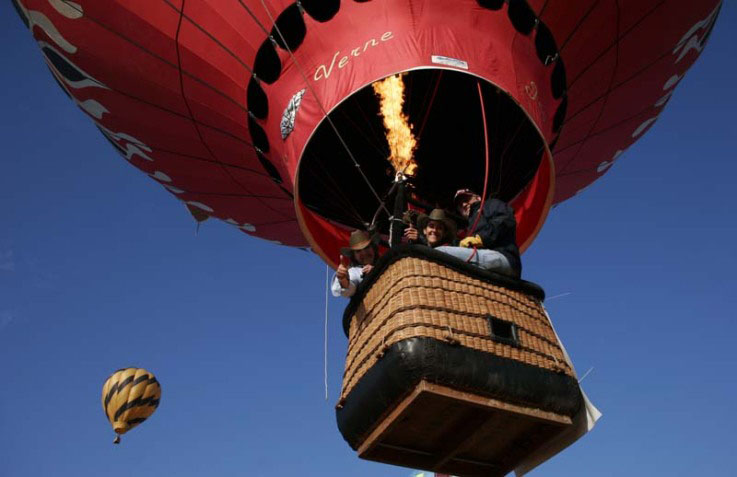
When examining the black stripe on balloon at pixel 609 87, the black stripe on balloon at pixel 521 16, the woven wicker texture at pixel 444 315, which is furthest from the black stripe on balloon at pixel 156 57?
the black stripe on balloon at pixel 609 87

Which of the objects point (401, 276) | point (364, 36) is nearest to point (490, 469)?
point (401, 276)

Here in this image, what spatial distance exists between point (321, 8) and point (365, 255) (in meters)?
2.21

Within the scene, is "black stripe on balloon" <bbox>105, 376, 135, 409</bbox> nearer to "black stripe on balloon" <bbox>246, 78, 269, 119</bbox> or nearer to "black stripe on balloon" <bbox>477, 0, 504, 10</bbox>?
"black stripe on balloon" <bbox>246, 78, 269, 119</bbox>

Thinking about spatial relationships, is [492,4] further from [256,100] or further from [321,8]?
[256,100]

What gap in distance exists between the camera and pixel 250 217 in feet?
25.2

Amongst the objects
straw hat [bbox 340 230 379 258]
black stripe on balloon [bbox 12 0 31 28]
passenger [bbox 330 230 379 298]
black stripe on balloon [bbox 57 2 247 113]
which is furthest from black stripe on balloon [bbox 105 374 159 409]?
straw hat [bbox 340 230 379 258]

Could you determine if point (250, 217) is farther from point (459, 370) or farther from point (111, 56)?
point (459, 370)

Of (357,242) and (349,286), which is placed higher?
(357,242)

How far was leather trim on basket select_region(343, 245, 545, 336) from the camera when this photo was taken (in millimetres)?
3619

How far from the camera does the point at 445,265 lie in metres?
3.63

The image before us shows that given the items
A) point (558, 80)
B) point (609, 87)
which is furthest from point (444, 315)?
point (609, 87)

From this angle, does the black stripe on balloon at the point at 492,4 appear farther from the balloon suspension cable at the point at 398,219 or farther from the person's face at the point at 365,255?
the person's face at the point at 365,255

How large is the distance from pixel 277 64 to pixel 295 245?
282 centimetres

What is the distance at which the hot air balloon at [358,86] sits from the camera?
5.40 meters
